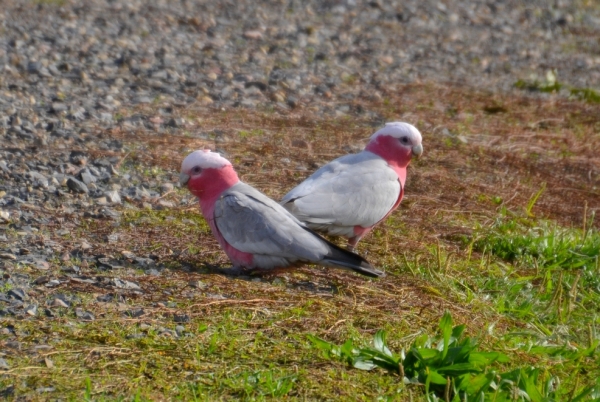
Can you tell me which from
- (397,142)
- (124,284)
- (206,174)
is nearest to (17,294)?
(124,284)

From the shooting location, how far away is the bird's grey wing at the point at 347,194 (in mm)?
5008

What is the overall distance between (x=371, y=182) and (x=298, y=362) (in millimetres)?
1976

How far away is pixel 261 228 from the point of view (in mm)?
4641

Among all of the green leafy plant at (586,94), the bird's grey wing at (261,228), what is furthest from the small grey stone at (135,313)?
the green leafy plant at (586,94)

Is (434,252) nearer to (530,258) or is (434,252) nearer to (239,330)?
(530,258)

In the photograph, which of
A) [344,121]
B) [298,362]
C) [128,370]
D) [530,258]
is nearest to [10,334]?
[128,370]

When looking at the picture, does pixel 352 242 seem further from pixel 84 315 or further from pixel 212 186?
pixel 84 315

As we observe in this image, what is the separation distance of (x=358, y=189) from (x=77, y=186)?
1796 mm

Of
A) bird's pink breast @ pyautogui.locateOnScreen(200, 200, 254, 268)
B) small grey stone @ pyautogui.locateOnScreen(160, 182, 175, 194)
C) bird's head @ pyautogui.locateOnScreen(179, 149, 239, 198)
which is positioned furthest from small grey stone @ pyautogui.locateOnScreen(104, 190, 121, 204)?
bird's pink breast @ pyautogui.locateOnScreen(200, 200, 254, 268)

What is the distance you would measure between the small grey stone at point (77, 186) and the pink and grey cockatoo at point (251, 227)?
3.20ft

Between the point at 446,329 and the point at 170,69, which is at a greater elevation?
the point at 170,69

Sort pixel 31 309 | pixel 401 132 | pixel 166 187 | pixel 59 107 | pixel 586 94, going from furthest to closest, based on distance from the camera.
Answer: pixel 586 94, pixel 59 107, pixel 166 187, pixel 401 132, pixel 31 309

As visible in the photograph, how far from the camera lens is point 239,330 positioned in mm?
3775

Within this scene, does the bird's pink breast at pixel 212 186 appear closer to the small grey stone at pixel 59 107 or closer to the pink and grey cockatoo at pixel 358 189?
the pink and grey cockatoo at pixel 358 189
